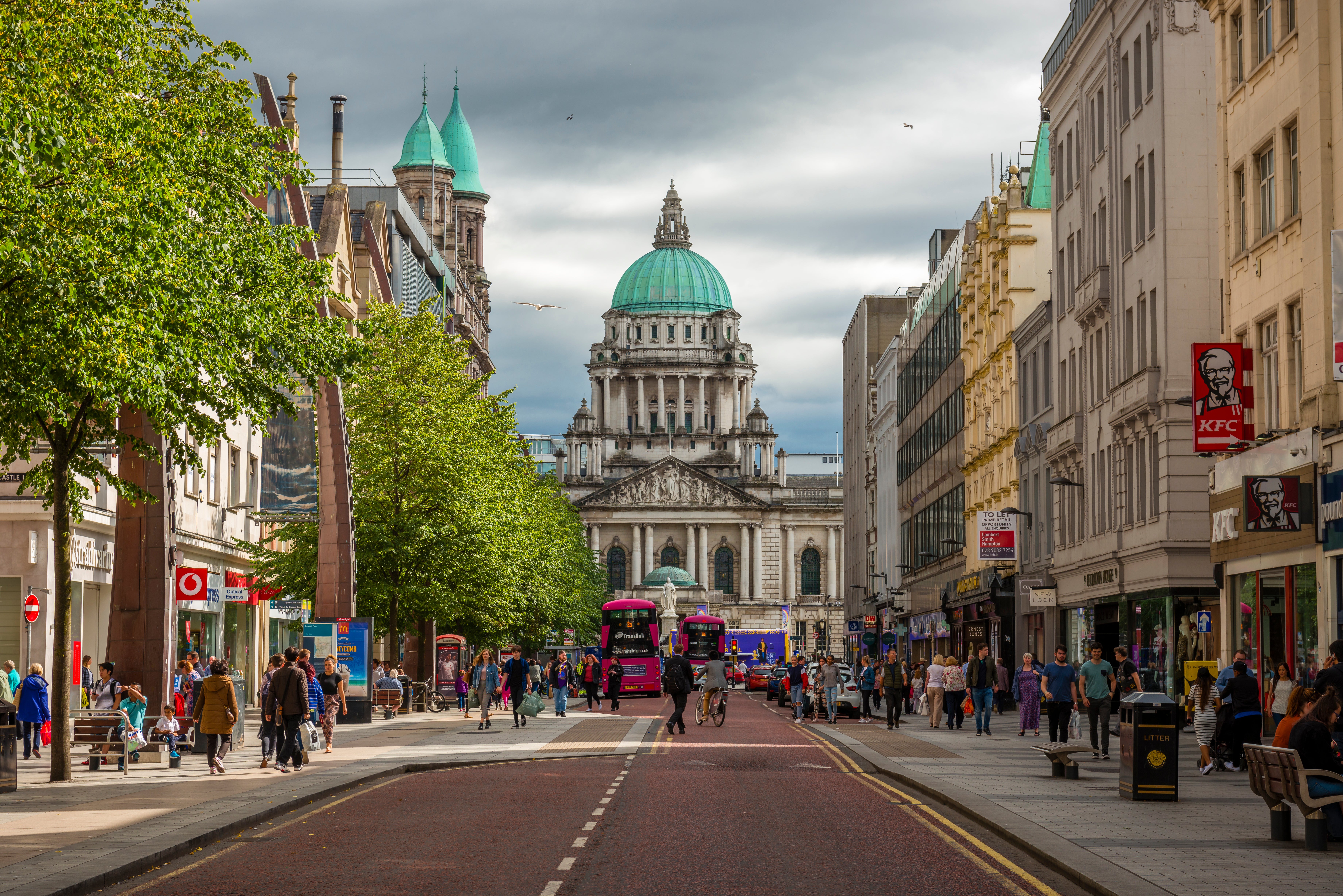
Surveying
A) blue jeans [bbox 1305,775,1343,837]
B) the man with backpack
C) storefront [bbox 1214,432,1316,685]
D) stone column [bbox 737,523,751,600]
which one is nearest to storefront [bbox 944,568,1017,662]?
the man with backpack

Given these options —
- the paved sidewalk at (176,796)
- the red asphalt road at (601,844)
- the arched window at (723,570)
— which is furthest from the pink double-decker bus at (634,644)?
the arched window at (723,570)

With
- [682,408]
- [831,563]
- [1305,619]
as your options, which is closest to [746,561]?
[831,563]

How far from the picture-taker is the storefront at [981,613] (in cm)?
5006

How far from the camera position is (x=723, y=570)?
15738 cm

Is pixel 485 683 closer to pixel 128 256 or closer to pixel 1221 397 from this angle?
pixel 1221 397

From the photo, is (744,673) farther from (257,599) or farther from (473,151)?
(257,599)

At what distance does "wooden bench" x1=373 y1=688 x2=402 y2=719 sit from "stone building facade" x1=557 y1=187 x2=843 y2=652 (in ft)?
329

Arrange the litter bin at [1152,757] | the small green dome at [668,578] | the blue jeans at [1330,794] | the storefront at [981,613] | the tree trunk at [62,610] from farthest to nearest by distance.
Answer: the small green dome at [668,578]
the storefront at [981,613]
the tree trunk at [62,610]
the litter bin at [1152,757]
the blue jeans at [1330,794]

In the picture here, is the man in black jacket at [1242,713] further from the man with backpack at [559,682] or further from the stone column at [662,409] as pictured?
the stone column at [662,409]

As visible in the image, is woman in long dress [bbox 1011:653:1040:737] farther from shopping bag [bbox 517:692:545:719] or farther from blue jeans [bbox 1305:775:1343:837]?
blue jeans [bbox 1305:775:1343:837]

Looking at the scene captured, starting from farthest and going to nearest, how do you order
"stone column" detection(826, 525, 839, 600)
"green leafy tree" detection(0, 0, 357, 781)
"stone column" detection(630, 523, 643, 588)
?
"stone column" detection(826, 525, 839, 600)
"stone column" detection(630, 523, 643, 588)
"green leafy tree" detection(0, 0, 357, 781)

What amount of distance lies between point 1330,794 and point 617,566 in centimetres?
14284

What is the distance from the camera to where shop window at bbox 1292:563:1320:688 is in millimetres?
24344

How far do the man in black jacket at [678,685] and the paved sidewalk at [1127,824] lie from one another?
23.6ft
